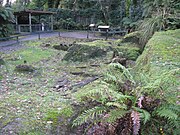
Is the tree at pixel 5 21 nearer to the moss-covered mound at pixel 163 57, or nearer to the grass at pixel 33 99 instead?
the grass at pixel 33 99

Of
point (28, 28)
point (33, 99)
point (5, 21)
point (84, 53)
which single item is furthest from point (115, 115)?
point (28, 28)

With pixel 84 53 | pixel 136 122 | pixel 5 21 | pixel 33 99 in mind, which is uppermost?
pixel 5 21

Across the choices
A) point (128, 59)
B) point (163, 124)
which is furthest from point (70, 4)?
point (163, 124)

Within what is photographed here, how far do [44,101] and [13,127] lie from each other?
108cm

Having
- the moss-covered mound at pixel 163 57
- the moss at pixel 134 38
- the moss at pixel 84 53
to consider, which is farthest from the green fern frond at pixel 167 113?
the moss at pixel 134 38

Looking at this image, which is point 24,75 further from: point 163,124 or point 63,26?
point 63,26

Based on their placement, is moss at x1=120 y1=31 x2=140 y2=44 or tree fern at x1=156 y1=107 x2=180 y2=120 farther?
moss at x1=120 y1=31 x2=140 y2=44

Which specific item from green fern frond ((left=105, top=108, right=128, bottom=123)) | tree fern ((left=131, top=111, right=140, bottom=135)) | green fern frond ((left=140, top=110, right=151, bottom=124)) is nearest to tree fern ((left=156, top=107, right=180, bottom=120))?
green fern frond ((left=140, top=110, right=151, bottom=124))

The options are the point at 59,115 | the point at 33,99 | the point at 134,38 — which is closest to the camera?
the point at 59,115

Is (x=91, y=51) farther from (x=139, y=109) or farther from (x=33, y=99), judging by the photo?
(x=139, y=109)

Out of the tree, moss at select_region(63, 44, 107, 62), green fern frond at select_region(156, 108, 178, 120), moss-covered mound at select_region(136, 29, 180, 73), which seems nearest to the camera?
green fern frond at select_region(156, 108, 178, 120)

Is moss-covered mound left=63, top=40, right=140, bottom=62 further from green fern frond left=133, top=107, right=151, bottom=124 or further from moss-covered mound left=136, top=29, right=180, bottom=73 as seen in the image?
green fern frond left=133, top=107, right=151, bottom=124

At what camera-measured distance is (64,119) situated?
10.0ft

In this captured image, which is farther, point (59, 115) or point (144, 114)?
point (59, 115)
